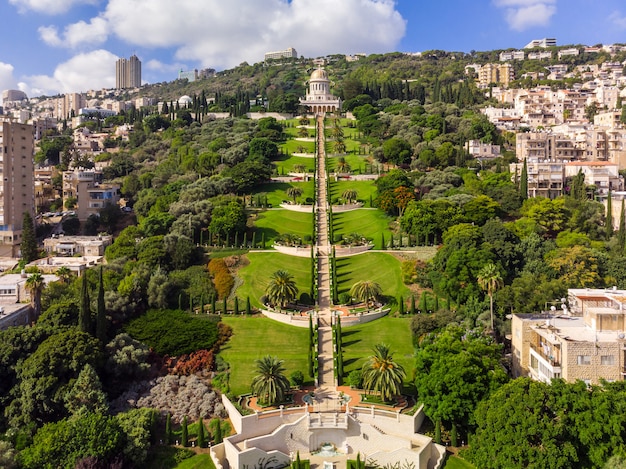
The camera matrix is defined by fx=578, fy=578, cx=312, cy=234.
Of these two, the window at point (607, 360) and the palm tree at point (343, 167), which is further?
the palm tree at point (343, 167)

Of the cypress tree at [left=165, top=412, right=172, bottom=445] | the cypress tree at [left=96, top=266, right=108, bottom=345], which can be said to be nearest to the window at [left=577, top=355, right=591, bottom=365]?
the cypress tree at [left=165, top=412, right=172, bottom=445]

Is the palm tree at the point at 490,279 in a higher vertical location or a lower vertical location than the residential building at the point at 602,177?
lower

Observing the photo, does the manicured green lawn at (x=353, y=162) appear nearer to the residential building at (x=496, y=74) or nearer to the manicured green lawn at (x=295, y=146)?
the manicured green lawn at (x=295, y=146)

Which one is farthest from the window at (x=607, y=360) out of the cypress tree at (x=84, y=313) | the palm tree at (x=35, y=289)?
the palm tree at (x=35, y=289)

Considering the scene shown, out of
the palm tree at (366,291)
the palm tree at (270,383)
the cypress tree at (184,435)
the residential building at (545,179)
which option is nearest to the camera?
the cypress tree at (184,435)

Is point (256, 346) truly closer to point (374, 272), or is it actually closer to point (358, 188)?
point (374, 272)

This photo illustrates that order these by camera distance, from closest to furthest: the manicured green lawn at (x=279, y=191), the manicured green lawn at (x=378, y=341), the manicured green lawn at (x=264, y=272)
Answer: the manicured green lawn at (x=378, y=341), the manicured green lawn at (x=264, y=272), the manicured green lawn at (x=279, y=191)

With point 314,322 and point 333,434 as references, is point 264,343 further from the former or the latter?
point 333,434
